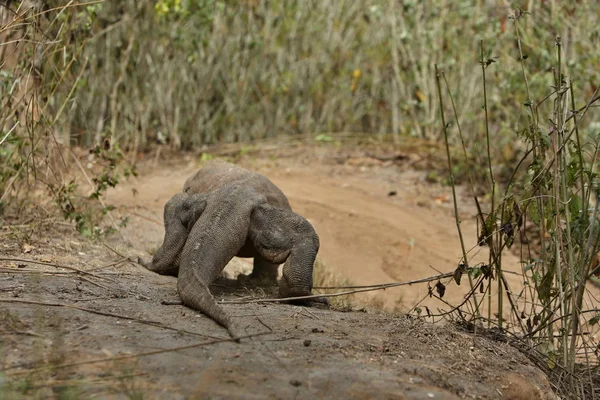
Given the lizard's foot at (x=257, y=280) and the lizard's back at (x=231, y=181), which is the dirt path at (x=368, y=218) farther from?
the lizard's back at (x=231, y=181)

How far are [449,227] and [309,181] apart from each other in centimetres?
209

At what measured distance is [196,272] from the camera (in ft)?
18.0

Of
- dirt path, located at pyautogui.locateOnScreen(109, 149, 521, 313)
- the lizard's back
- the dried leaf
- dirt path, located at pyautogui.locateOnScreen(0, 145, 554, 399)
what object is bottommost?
dirt path, located at pyautogui.locateOnScreen(109, 149, 521, 313)

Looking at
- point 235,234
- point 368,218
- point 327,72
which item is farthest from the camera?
point 327,72

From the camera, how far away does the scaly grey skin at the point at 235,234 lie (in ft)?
18.8

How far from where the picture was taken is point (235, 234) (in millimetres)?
5926

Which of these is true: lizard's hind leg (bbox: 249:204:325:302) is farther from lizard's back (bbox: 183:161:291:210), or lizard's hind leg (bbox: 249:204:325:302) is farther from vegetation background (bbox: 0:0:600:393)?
vegetation background (bbox: 0:0:600:393)

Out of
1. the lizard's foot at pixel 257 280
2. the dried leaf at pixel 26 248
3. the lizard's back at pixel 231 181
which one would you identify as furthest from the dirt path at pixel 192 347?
the lizard's back at pixel 231 181

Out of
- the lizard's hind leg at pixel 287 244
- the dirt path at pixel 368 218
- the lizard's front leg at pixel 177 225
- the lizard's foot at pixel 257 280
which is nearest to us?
the lizard's hind leg at pixel 287 244

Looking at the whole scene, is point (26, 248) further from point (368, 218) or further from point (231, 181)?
point (368, 218)

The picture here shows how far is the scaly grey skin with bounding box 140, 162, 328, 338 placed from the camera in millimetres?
5727

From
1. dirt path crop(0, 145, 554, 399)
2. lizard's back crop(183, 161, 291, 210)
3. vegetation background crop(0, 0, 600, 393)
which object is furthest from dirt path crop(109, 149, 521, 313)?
dirt path crop(0, 145, 554, 399)

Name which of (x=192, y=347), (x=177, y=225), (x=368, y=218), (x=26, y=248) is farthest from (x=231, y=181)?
(x=368, y=218)

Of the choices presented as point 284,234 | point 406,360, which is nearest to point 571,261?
point 406,360
